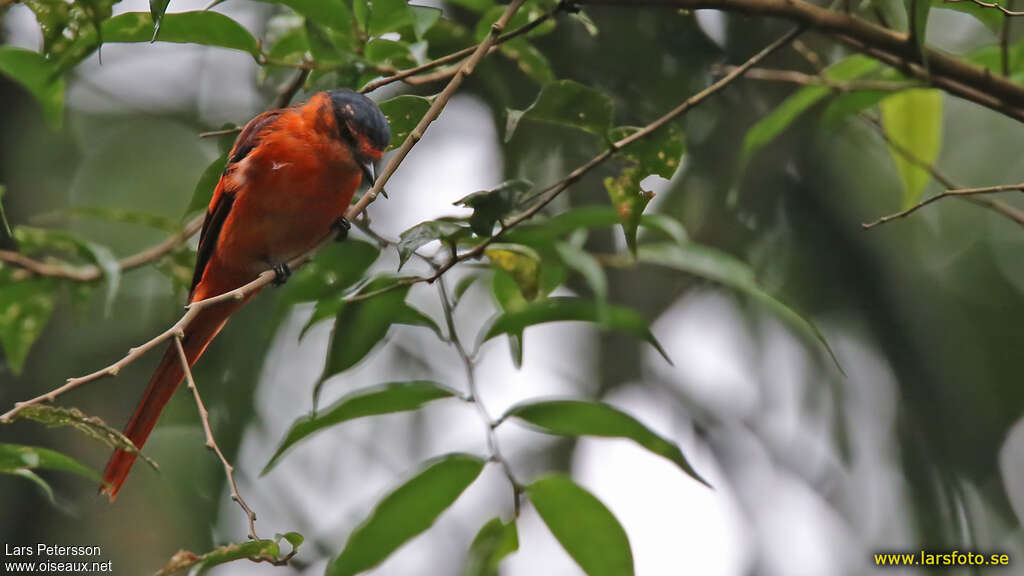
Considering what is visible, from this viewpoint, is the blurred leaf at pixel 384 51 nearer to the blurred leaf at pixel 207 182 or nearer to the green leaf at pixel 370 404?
the blurred leaf at pixel 207 182

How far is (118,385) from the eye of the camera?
4.10 metres

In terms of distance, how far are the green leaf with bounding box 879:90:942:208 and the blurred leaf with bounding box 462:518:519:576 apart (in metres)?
1.45

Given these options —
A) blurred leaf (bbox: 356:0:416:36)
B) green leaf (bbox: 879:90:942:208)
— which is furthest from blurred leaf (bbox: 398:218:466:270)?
green leaf (bbox: 879:90:942:208)

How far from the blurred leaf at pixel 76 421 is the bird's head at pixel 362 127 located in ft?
3.88

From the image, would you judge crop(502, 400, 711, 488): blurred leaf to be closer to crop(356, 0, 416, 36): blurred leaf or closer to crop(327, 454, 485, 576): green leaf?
crop(327, 454, 485, 576): green leaf

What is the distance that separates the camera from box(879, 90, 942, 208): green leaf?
8.07 ft

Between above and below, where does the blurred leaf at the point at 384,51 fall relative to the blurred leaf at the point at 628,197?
above

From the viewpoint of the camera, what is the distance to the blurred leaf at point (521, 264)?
194cm

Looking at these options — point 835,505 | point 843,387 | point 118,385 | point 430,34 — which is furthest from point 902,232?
point 118,385

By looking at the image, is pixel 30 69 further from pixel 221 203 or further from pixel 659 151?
pixel 659 151

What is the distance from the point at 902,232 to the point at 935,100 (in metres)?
1.39

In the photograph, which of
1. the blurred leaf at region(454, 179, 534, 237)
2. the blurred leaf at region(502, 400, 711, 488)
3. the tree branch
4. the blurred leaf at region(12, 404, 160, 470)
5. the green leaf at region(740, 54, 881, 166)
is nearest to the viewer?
the blurred leaf at region(12, 404, 160, 470)

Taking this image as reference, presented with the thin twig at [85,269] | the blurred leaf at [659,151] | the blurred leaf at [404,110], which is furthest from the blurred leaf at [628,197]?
the thin twig at [85,269]

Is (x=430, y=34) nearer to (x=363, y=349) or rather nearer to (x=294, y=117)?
(x=294, y=117)
